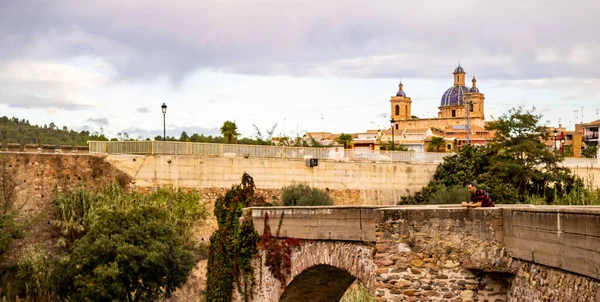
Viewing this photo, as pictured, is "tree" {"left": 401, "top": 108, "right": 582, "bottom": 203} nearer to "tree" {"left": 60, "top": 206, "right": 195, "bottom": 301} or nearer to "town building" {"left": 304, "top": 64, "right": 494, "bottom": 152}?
"tree" {"left": 60, "top": 206, "right": 195, "bottom": 301}

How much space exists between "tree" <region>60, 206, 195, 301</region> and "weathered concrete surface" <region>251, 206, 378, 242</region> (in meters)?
8.13

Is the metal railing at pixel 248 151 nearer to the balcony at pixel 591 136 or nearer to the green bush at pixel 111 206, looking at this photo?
the green bush at pixel 111 206

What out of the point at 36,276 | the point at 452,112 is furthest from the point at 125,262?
the point at 452,112

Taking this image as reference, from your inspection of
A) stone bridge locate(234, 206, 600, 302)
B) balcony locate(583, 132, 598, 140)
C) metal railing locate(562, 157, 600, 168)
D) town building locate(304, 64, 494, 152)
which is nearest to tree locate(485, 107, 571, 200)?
metal railing locate(562, 157, 600, 168)

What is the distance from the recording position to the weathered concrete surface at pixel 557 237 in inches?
310

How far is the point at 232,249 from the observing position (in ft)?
53.1

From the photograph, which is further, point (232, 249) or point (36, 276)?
point (36, 276)

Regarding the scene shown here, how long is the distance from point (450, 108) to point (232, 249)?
103 m

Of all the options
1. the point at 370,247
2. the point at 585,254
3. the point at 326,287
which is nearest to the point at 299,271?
the point at 326,287

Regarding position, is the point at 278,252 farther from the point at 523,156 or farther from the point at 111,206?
the point at 523,156

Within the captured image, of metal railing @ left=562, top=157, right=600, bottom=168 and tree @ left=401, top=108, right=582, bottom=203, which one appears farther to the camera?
metal railing @ left=562, top=157, right=600, bottom=168

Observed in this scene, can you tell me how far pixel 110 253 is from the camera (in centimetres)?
2341

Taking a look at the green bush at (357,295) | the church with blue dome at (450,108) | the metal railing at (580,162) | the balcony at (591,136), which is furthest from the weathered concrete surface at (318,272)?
the church with blue dome at (450,108)

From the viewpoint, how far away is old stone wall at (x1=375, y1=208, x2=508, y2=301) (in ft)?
33.2
